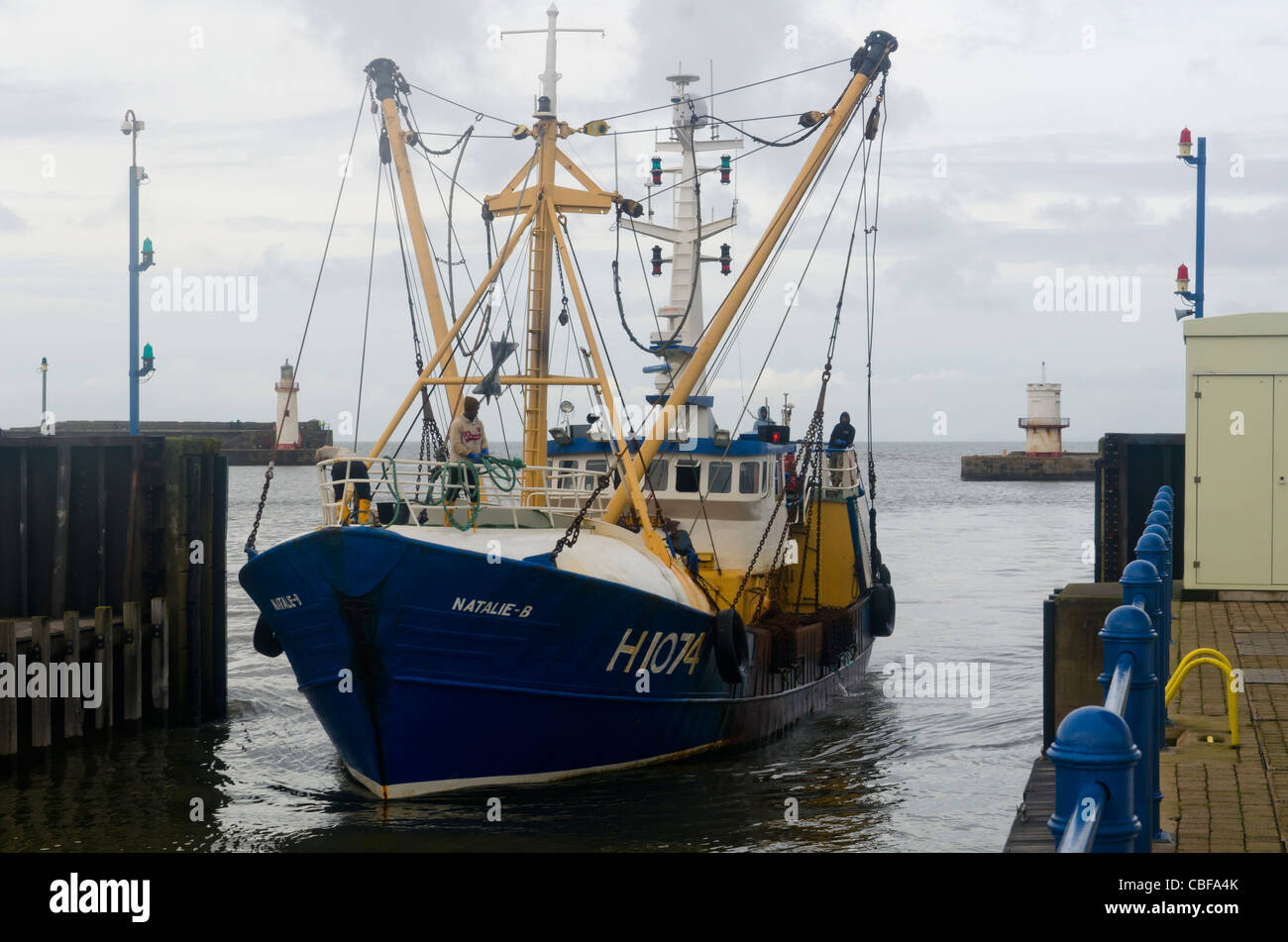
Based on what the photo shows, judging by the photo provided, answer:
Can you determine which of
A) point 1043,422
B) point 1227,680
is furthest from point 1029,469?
point 1227,680

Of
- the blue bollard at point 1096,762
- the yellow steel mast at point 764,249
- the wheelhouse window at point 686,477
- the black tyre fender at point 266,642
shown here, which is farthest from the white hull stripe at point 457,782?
the blue bollard at point 1096,762

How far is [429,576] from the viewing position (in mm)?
11930

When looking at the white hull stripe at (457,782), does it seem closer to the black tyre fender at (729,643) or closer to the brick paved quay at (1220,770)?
the black tyre fender at (729,643)

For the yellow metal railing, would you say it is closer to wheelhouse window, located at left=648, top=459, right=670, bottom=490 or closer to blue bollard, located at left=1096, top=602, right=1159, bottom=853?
blue bollard, located at left=1096, top=602, right=1159, bottom=853

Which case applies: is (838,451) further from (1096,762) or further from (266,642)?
(1096,762)

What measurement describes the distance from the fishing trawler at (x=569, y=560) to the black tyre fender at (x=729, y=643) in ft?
0.09

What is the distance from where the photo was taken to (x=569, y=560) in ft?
43.0

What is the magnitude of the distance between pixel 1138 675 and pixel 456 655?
8.09 m

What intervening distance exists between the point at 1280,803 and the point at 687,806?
24.3 feet

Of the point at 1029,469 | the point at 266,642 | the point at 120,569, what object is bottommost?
the point at 266,642
